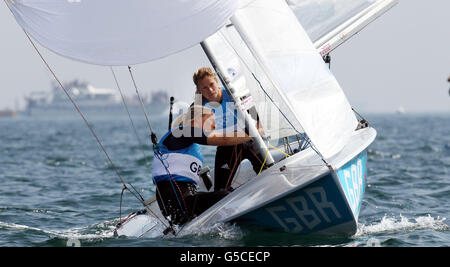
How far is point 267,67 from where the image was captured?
14.3ft

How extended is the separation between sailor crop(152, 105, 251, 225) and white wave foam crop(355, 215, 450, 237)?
122cm

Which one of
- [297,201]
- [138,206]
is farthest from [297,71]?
[138,206]

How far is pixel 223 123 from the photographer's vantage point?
4.84m

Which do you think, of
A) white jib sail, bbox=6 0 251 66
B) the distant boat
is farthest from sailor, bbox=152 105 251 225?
the distant boat

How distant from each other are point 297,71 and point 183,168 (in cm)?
110

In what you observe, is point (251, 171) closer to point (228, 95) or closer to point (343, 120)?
point (228, 95)

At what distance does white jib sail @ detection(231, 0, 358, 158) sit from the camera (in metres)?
4.30

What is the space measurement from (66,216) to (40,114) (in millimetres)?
105186

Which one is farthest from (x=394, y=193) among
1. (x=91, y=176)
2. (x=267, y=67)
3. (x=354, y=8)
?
(x=91, y=176)

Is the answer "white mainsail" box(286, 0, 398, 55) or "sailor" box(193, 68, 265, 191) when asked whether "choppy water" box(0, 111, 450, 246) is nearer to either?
"sailor" box(193, 68, 265, 191)

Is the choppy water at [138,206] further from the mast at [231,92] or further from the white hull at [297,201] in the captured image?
the mast at [231,92]

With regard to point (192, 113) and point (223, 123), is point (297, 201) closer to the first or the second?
point (223, 123)
